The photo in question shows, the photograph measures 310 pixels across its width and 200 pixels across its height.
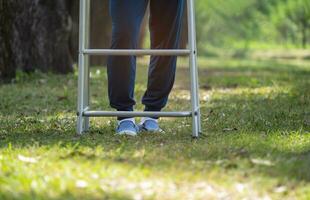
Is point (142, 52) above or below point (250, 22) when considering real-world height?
above

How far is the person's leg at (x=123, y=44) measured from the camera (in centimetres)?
462

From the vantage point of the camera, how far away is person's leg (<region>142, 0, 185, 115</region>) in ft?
16.0

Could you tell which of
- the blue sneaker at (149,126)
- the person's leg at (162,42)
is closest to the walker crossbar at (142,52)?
the person's leg at (162,42)

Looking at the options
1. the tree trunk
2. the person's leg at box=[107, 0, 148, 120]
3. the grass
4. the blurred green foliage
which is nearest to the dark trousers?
the person's leg at box=[107, 0, 148, 120]

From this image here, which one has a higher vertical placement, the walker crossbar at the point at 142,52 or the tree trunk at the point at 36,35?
the walker crossbar at the point at 142,52

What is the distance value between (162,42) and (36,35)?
5.14 meters

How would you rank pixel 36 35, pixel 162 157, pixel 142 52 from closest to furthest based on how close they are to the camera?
pixel 162 157
pixel 142 52
pixel 36 35

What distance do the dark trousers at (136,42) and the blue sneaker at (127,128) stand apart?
0.09 metres

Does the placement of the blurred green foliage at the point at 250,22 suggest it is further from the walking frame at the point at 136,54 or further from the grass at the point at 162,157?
the walking frame at the point at 136,54

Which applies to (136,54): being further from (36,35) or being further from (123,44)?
(36,35)

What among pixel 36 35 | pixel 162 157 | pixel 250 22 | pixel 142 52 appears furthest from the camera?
pixel 250 22

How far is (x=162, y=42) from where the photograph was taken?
4.93m

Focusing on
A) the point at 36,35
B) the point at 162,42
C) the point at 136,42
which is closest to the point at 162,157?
the point at 136,42

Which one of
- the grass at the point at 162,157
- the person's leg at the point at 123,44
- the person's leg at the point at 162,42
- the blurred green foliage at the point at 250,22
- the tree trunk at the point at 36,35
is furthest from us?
the blurred green foliage at the point at 250,22
